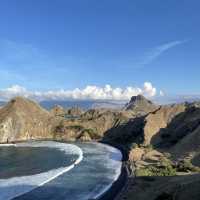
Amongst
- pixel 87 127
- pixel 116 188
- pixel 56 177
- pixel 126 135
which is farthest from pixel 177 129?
pixel 116 188

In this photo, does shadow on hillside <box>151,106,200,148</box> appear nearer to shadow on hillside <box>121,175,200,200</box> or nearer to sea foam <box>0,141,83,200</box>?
sea foam <box>0,141,83,200</box>

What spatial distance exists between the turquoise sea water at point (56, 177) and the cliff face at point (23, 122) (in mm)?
67835

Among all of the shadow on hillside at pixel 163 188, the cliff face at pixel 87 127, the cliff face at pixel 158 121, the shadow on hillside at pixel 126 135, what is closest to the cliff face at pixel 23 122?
the cliff face at pixel 87 127

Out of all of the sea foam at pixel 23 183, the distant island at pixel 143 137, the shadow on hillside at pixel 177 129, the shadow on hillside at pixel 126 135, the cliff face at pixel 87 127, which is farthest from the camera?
the cliff face at pixel 87 127

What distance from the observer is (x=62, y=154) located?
104938 mm

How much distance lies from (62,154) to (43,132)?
240 feet

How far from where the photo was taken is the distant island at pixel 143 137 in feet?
167

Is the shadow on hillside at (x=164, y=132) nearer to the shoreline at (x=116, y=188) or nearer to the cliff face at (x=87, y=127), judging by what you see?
the cliff face at (x=87, y=127)

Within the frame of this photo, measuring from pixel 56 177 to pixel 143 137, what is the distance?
62646mm

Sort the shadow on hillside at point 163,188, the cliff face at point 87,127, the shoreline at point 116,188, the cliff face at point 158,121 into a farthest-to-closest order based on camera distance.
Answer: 1. the cliff face at point 87,127
2. the cliff face at point 158,121
3. the shoreline at point 116,188
4. the shadow on hillside at point 163,188

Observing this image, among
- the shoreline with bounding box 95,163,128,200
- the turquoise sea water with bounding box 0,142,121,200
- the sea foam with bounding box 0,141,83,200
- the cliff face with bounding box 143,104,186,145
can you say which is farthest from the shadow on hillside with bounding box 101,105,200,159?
the shoreline with bounding box 95,163,128,200

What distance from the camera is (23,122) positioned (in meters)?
172

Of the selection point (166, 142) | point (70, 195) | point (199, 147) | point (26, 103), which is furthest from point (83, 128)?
point (70, 195)

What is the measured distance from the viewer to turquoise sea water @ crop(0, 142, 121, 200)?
5400cm
